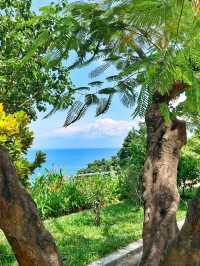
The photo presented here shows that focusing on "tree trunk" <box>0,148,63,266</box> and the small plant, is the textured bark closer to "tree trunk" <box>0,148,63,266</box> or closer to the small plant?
"tree trunk" <box>0,148,63,266</box>

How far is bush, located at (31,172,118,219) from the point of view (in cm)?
1188

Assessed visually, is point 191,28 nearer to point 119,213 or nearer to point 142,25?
point 142,25

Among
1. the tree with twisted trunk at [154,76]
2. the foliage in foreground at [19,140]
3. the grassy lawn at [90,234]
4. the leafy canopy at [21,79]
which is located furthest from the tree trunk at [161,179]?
the leafy canopy at [21,79]

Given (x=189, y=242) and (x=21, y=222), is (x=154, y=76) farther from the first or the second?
(x=21, y=222)

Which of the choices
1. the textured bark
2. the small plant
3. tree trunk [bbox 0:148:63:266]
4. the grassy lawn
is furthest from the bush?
the textured bark

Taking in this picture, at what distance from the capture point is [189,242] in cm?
362

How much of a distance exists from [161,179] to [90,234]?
3.71m

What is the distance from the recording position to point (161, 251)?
17.5ft

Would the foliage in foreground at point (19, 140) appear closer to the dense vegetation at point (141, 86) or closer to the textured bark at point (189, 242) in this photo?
the dense vegetation at point (141, 86)

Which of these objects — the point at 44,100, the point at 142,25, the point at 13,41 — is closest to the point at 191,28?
the point at 142,25

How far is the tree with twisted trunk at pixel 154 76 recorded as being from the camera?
2.70 metres

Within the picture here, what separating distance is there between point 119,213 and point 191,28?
31.0 feet

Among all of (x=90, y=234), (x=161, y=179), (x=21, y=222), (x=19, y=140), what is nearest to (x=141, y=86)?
(x=21, y=222)

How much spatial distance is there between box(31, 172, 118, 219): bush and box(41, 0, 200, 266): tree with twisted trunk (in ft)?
16.4
